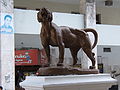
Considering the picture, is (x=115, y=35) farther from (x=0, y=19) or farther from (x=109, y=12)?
(x=0, y=19)

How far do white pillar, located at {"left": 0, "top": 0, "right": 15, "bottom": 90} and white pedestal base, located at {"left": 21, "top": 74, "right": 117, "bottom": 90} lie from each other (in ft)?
17.7

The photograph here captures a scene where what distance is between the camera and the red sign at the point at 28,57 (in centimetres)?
958

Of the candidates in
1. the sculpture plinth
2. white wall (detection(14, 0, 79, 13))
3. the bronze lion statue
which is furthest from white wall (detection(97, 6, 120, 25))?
the sculpture plinth

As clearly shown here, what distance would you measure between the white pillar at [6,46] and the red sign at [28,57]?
1.77 metres

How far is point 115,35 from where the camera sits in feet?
32.2

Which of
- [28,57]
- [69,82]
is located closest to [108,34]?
[28,57]

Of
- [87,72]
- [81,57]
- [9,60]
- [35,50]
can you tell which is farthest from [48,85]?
[35,50]

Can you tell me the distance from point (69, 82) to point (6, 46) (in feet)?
18.5

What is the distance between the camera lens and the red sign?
31.4 ft

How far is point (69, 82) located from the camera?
228 cm

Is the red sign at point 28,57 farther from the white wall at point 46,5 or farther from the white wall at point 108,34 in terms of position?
the white wall at point 46,5

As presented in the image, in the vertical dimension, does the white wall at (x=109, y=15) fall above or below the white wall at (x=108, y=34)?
above

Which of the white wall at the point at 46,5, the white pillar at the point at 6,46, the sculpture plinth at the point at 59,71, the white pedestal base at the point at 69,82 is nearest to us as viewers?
the white pedestal base at the point at 69,82

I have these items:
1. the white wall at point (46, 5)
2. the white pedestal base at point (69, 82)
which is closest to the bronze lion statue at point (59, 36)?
the white pedestal base at point (69, 82)
